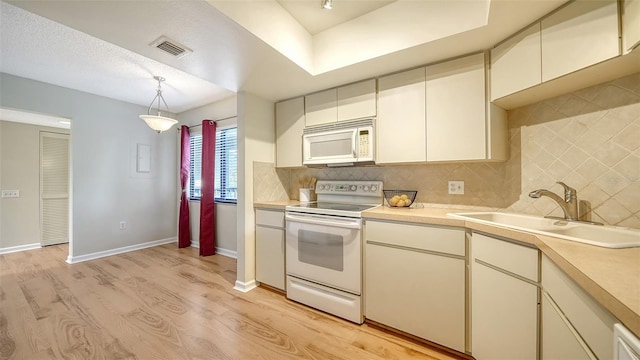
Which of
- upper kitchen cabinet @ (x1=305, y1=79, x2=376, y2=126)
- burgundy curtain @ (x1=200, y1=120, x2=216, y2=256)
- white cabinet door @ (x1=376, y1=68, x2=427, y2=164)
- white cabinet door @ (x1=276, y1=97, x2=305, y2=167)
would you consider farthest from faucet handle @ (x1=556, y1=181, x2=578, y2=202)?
burgundy curtain @ (x1=200, y1=120, x2=216, y2=256)

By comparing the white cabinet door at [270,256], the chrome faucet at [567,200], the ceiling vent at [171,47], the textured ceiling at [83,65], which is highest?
the textured ceiling at [83,65]

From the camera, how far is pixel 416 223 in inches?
63.6

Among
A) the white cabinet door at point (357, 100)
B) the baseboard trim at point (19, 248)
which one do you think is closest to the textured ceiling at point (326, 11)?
the white cabinet door at point (357, 100)

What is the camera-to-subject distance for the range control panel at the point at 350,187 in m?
2.29

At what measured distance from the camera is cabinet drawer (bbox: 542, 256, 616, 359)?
0.66 m

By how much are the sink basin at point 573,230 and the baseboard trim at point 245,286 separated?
213 cm

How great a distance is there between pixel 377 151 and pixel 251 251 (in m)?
1.74

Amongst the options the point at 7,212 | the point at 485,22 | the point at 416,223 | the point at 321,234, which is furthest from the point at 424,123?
the point at 7,212

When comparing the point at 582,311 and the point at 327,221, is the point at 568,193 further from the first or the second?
the point at 327,221

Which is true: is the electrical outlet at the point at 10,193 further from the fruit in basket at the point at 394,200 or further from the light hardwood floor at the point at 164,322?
the fruit in basket at the point at 394,200

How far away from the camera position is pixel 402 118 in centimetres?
194

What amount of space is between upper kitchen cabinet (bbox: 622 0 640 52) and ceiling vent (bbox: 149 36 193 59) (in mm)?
2437

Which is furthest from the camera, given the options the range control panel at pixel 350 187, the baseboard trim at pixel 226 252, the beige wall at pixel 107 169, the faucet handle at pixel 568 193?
the baseboard trim at pixel 226 252

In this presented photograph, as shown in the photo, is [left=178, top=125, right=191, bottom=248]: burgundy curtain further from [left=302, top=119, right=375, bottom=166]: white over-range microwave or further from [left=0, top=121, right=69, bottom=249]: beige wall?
[left=302, top=119, right=375, bottom=166]: white over-range microwave
